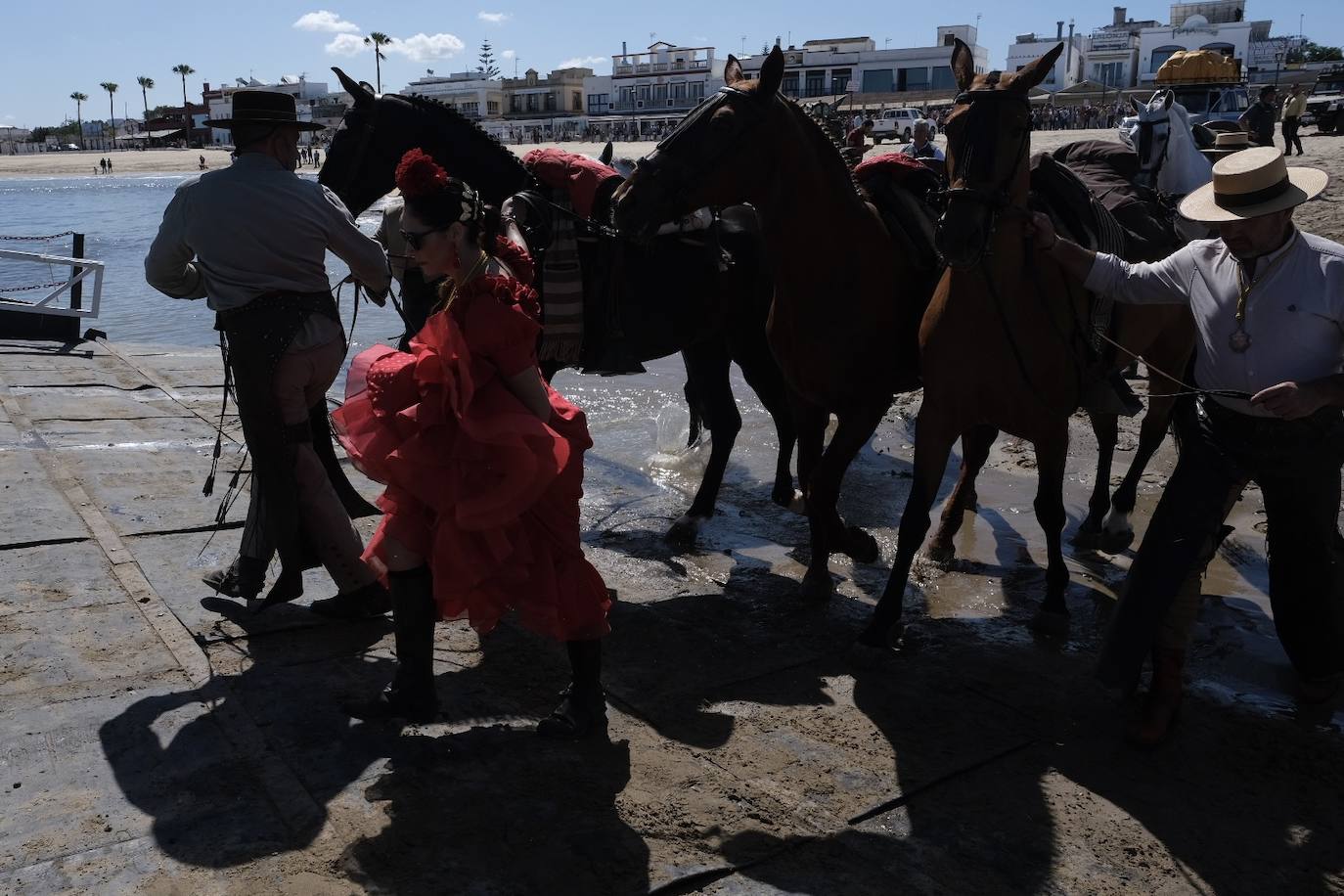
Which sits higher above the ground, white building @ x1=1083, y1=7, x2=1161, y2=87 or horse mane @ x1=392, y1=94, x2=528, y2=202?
white building @ x1=1083, y1=7, x2=1161, y2=87

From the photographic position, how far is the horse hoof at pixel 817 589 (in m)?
5.48

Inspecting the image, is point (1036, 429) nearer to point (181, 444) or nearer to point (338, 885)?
point (338, 885)

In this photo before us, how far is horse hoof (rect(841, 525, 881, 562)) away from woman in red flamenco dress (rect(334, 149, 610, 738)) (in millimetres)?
2391

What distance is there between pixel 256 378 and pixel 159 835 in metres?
1.90

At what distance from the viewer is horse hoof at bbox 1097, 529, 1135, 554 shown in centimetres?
640

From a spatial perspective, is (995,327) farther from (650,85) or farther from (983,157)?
(650,85)

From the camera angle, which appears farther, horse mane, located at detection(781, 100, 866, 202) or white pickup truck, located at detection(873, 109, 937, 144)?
white pickup truck, located at detection(873, 109, 937, 144)

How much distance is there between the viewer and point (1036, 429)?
4.79 metres

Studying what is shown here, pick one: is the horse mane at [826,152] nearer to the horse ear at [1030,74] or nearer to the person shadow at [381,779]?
the horse ear at [1030,74]

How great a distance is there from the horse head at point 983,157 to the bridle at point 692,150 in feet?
3.01

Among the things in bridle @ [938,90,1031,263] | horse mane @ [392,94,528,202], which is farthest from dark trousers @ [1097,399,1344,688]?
horse mane @ [392,94,528,202]

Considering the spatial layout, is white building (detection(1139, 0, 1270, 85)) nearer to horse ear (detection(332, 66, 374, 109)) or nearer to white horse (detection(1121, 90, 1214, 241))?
white horse (detection(1121, 90, 1214, 241))

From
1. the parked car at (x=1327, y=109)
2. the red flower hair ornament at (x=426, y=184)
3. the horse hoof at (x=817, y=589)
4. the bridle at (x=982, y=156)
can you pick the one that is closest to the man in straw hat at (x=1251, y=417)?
the bridle at (x=982, y=156)

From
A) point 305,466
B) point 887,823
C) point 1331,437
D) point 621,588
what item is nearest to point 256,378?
point 305,466
